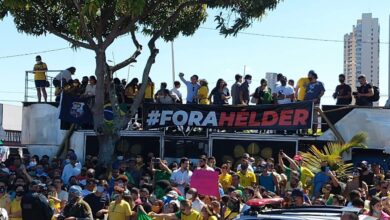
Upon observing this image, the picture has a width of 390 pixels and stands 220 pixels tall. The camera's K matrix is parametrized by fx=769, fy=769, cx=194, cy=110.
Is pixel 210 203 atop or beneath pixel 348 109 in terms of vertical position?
beneath

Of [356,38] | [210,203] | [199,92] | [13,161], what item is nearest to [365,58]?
[356,38]

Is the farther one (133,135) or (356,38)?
(356,38)

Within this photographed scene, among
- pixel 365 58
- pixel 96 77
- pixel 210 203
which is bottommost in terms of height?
pixel 210 203

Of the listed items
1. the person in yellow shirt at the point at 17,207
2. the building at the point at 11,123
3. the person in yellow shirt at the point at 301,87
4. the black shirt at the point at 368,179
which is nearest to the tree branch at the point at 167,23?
the person in yellow shirt at the point at 301,87

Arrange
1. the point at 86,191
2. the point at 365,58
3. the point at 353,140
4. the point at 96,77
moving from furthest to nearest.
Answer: the point at 365,58, the point at 96,77, the point at 353,140, the point at 86,191

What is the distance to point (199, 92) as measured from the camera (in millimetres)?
20078

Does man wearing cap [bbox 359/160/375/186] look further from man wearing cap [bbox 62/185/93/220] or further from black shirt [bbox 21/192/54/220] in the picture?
black shirt [bbox 21/192/54/220]

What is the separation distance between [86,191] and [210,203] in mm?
2901

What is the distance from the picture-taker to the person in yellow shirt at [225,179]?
15.0 m

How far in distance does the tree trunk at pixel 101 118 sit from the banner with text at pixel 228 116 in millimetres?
1306

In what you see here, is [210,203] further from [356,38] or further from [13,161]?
[356,38]

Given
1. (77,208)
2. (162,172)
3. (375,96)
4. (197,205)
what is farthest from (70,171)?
(375,96)

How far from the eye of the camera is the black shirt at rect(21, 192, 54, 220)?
12.6m

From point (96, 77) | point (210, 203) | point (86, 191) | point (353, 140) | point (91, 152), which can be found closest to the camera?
point (210, 203)
